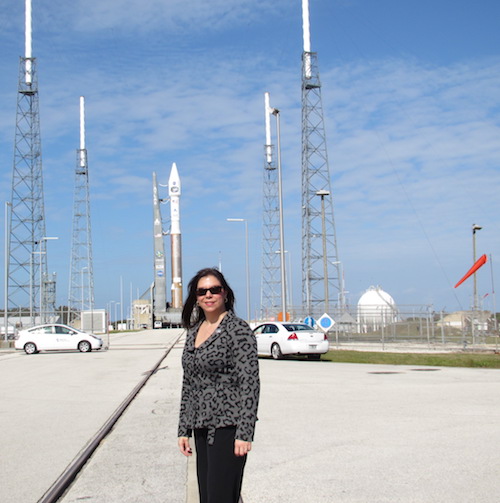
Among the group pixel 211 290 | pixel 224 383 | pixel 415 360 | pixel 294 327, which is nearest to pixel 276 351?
pixel 294 327

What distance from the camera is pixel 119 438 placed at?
923cm

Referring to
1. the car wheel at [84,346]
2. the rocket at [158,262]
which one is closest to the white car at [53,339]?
the car wheel at [84,346]

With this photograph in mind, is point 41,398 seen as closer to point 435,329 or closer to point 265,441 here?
point 265,441

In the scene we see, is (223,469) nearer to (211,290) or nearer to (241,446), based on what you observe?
(241,446)

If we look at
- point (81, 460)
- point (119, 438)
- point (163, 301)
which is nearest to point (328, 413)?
point (119, 438)

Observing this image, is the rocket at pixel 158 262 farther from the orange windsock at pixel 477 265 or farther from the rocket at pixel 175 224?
the orange windsock at pixel 477 265

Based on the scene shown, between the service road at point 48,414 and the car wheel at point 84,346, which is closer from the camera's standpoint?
the service road at point 48,414

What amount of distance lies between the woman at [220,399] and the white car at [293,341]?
20486 millimetres

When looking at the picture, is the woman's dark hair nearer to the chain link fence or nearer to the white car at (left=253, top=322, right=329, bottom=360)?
the white car at (left=253, top=322, right=329, bottom=360)

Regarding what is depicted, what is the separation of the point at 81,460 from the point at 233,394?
404 cm

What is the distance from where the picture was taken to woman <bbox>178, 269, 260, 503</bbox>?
4.14 metres

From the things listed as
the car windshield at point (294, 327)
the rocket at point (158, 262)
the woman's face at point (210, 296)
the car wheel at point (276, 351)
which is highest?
the rocket at point (158, 262)

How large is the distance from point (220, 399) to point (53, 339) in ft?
103

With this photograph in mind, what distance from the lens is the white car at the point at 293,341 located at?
81.4 ft
